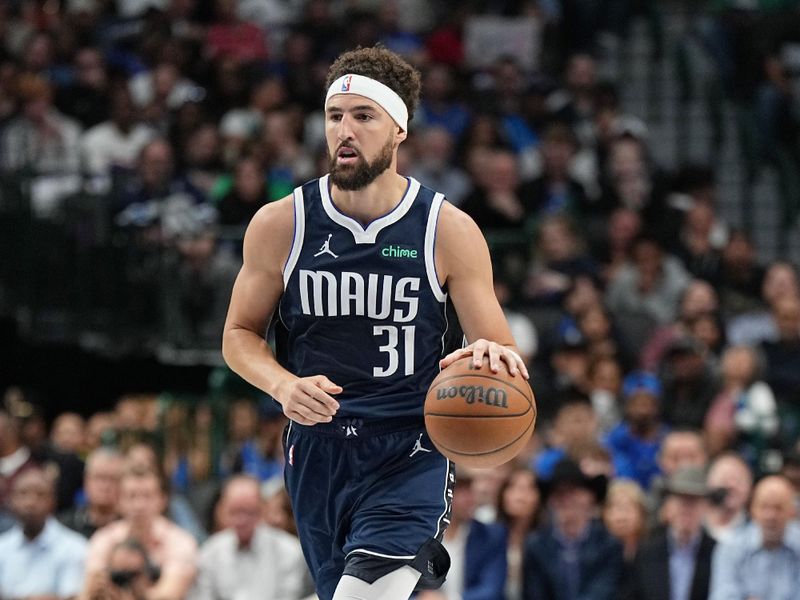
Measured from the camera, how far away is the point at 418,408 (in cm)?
585

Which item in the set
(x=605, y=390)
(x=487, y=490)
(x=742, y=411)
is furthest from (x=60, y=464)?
(x=742, y=411)

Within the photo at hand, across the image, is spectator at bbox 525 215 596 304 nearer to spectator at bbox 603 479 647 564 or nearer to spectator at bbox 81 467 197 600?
spectator at bbox 603 479 647 564

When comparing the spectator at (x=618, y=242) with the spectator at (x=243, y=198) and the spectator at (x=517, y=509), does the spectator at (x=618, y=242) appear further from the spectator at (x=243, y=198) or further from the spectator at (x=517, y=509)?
the spectator at (x=517, y=509)

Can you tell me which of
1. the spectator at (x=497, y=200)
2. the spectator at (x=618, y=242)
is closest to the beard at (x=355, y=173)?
the spectator at (x=618, y=242)

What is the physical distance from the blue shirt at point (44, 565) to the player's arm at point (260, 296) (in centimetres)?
470

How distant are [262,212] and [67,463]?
6.25 meters

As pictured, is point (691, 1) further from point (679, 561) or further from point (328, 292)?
point (328, 292)

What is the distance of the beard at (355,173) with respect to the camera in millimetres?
5750

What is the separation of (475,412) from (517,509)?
15.9ft

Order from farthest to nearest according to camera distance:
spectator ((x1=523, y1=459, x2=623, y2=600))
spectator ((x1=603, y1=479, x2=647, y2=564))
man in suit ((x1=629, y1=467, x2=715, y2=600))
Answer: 1. spectator ((x1=603, y1=479, x2=647, y2=564))
2. spectator ((x1=523, y1=459, x2=623, y2=600))
3. man in suit ((x1=629, y1=467, x2=715, y2=600))

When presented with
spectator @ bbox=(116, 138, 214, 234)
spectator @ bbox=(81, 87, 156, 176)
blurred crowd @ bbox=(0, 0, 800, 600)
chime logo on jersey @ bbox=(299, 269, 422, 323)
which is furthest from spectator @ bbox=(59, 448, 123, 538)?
chime logo on jersey @ bbox=(299, 269, 422, 323)

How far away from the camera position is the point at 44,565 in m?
10.2

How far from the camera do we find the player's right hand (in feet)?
17.5

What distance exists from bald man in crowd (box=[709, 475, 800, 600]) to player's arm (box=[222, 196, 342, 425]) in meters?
4.40
